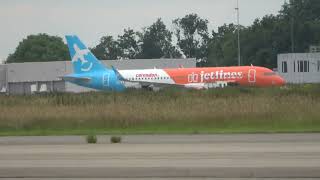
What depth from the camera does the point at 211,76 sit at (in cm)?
5625

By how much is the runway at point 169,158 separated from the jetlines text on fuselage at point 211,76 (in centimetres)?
3049

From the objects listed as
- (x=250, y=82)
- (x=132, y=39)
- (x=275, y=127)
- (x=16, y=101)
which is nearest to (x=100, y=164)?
(x=275, y=127)

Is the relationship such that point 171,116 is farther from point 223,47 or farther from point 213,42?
point 213,42

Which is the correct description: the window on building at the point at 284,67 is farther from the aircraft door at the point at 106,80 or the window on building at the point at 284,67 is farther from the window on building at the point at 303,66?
the aircraft door at the point at 106,80

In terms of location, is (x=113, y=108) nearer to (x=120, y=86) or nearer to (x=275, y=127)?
(x=275, y=127)

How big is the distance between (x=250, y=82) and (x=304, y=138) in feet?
105

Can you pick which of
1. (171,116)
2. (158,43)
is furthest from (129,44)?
(171,116)

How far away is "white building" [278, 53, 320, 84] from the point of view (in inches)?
3428

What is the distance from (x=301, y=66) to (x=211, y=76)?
113ft

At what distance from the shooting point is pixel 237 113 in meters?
32.2

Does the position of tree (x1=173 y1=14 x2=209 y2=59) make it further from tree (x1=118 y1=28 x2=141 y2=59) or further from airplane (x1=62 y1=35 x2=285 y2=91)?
airplane (x1=62 y1=35 x2=285 y2=91)

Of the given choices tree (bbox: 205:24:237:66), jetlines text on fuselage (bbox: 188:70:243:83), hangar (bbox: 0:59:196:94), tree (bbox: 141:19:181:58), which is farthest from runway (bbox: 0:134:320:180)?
tree (bbox: 141:19:181:58)

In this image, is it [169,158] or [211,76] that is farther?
[211,76]

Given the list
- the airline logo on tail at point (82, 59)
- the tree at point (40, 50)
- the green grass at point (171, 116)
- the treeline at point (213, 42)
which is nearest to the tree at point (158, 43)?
the treeline at point (213, 42)
